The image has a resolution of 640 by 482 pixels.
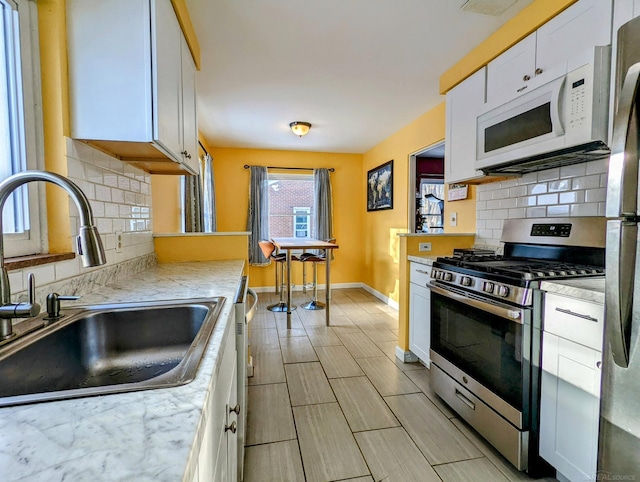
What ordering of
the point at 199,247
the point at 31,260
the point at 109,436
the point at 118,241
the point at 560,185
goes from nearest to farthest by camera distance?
1. the point at 109,436
2. the point at 31,260
3. the point at 118,241
4. the point at 560,185
5. the point at 199,247

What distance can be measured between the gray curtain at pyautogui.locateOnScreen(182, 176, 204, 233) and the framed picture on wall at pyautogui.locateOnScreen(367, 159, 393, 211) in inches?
98.9

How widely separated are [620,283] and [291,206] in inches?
189

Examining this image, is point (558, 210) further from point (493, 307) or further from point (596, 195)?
point (493, 307)

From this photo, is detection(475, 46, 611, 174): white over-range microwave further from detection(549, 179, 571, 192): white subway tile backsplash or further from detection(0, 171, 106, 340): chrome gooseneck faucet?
detection(0, 171, 106, 340): chrome gooseneck faucet

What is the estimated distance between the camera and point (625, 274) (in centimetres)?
94

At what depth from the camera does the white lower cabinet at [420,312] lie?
93.3 inches

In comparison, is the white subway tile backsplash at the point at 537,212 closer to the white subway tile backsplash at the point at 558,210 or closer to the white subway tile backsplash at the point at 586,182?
the white subway tile backsplash at the point at 558,210

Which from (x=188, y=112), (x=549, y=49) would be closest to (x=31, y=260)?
(x=188, y=112)

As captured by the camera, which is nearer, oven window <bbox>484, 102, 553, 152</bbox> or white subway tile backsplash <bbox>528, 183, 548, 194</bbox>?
oven window <bbox>484, 102, 553, 152</bbox>

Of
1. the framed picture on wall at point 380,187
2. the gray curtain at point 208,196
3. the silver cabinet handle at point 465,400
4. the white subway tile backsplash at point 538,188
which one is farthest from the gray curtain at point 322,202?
the silver cabinet handle at point 465,400

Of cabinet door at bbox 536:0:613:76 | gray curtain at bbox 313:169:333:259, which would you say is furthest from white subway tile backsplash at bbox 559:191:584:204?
gray curtain at bbox 313:169:333:259

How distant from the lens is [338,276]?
5.58 metres

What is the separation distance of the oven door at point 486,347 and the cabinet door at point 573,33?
1.30 meters

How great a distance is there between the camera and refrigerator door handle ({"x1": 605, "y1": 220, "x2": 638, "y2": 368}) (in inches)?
36.6
